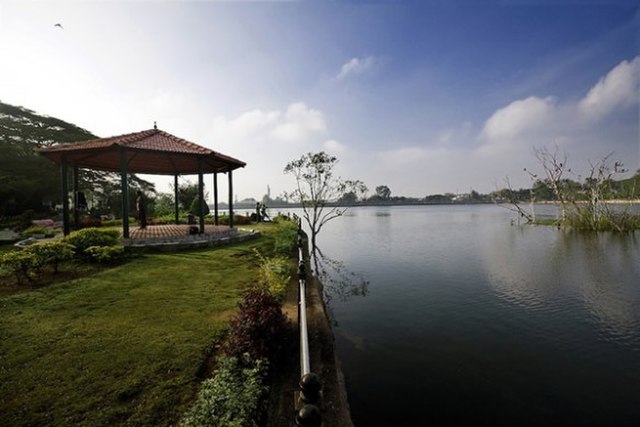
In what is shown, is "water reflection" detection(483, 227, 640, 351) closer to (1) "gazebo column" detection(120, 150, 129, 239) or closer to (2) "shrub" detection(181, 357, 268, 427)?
(2) "shrub" detection(181, 357, 268, 427)

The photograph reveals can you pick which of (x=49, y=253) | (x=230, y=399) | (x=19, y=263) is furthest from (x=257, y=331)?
(x=49, y=253)

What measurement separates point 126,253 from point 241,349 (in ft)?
29.8

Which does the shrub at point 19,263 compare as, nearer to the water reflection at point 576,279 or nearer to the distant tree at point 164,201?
the water reflection at point 576,279

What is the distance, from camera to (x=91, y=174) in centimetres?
3341

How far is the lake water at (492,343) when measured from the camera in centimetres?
468

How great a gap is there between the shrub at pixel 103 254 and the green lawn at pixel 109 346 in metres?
1.18

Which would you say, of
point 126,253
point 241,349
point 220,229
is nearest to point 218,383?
point 241,349

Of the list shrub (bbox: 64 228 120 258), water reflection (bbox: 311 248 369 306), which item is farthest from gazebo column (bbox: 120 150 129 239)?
water reflection (bbox: 311 248 369 306)

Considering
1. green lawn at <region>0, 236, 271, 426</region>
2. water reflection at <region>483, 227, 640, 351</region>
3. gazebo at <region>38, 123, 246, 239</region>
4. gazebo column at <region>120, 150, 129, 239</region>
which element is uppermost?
gazebo at <region>38, 123, 246, 239</region>

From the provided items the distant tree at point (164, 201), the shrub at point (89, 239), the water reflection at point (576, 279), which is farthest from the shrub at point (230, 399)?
the distant tree at point (164, 201)

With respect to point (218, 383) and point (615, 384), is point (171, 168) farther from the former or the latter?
point (615, 384)

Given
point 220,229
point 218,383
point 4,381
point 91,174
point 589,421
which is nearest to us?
point 218,383

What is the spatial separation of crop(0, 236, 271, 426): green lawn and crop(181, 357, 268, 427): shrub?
348 millimetres

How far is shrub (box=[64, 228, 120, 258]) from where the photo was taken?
9672 mm
